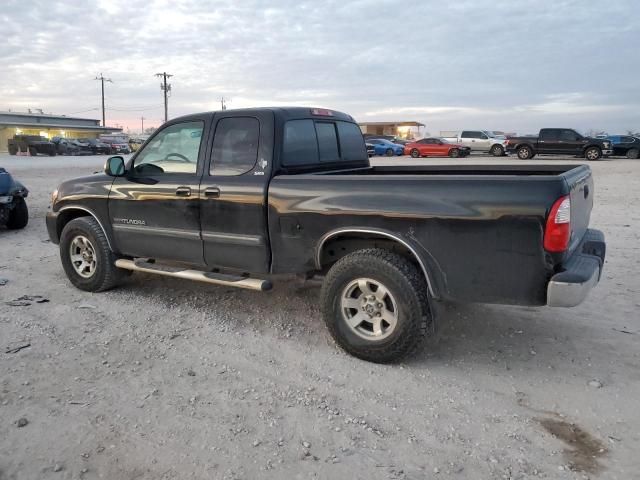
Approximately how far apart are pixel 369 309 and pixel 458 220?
0.97 m

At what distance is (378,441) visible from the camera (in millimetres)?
2994

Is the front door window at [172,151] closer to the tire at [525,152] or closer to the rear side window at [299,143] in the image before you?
the rear side window at [299,143]

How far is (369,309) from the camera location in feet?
13.0

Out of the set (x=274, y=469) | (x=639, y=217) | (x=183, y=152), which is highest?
(x=183, y=152)

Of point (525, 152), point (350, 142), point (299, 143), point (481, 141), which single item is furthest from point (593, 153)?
point (299, 143)

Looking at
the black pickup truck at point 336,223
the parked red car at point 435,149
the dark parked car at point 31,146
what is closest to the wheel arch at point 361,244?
the black pickup truck at point 336,223

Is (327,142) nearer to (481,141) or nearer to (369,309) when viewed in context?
(369,309)

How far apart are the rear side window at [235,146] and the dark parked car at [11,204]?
19.2ft

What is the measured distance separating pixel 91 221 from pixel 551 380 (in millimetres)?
4586

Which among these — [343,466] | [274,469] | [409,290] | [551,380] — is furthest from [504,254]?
[274,469]

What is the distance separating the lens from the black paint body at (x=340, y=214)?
11.1 ft

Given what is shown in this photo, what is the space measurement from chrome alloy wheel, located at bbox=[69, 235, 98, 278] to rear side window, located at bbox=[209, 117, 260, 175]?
1.90 meters

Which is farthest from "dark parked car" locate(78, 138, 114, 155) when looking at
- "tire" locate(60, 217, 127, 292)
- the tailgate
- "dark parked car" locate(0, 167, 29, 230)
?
the tailgate

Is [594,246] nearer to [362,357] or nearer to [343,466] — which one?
[362,357]
